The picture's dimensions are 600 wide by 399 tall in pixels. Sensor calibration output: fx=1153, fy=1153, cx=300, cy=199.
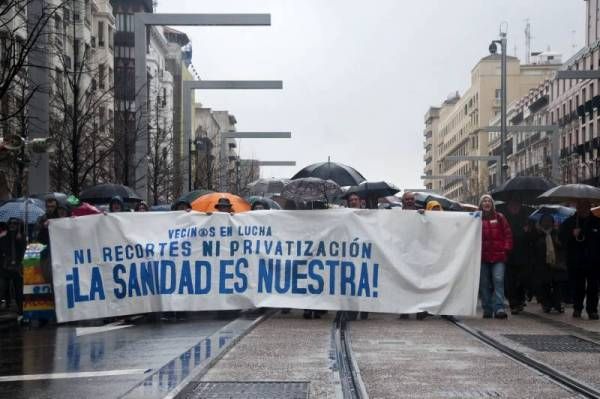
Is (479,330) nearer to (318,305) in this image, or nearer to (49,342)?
(318,305)

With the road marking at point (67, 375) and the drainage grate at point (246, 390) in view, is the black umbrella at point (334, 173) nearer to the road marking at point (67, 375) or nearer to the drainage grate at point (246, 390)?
the road marking at point (67, 375)

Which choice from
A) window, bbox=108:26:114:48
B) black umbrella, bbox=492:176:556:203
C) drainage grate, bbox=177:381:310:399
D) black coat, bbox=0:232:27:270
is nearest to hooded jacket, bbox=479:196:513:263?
black umbrella, bbox=492:176:556:203

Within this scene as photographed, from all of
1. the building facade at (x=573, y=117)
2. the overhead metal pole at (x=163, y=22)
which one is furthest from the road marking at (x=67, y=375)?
the building facade at (x=573, y=117)

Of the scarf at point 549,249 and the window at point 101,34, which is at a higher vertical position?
the window at point 101,34

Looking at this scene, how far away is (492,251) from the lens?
656 inches

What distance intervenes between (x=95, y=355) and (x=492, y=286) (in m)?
6.94

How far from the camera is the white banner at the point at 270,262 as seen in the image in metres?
16.1

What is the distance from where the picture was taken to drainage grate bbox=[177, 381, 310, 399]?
870cm

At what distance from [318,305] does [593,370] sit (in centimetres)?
625

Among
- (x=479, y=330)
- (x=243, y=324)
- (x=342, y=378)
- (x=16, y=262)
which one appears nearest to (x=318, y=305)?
(x=243, y=324)

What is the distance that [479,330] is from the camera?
14.3 m

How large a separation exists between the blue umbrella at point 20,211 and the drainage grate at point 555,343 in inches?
353

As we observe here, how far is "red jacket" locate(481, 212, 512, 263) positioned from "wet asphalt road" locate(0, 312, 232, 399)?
3.87 m

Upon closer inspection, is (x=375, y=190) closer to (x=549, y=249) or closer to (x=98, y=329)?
(x=549, y=249)
